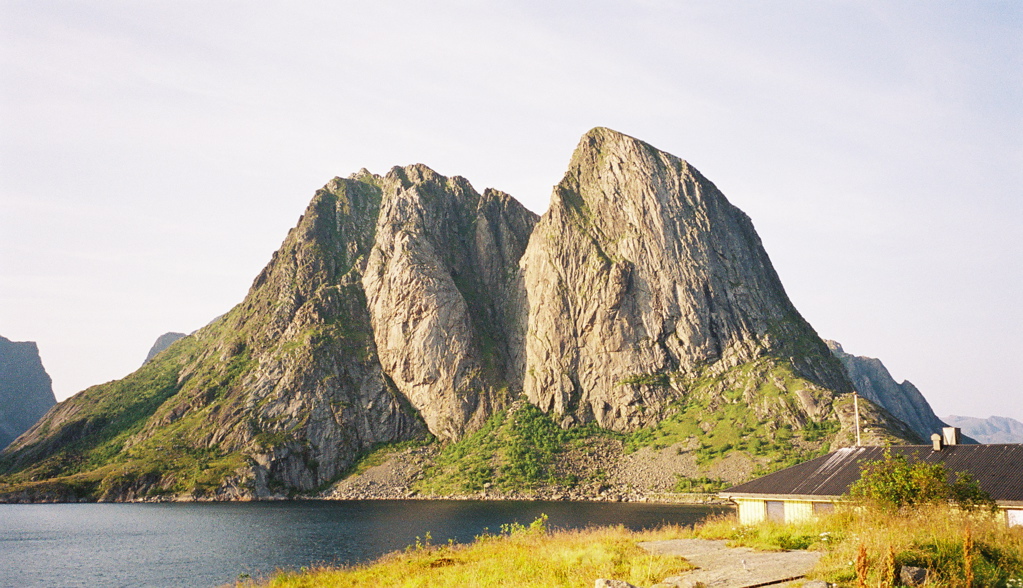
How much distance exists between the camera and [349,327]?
19900 centimetres

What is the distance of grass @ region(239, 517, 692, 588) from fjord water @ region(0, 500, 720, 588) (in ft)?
45.6

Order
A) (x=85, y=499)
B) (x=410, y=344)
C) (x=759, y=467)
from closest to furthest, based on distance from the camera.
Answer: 1. (x=759, y=467)
2. (x=85, y=499)
3. (x=410, y=344)

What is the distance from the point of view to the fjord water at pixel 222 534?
56625 millimetres

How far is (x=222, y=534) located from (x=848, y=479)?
68.9 m

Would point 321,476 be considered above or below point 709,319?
below

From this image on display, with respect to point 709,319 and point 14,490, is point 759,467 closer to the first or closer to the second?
point 709,319

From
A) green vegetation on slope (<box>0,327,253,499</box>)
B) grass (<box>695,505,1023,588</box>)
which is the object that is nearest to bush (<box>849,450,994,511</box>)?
grass (<box>695,505,1023,588</box>)

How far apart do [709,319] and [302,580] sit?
15205cm

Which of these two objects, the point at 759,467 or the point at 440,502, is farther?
the point at 440,502

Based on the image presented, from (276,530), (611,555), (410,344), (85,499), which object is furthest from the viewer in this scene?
(410,344)

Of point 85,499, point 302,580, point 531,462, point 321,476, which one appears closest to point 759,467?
point 531,462

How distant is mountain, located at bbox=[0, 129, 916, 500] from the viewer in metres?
156

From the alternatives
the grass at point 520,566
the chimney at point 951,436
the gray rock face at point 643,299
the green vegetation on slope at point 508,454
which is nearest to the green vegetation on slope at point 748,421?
the gray rock face at point 643,299

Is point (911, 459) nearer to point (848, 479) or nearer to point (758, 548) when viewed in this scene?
point (848, 479)
